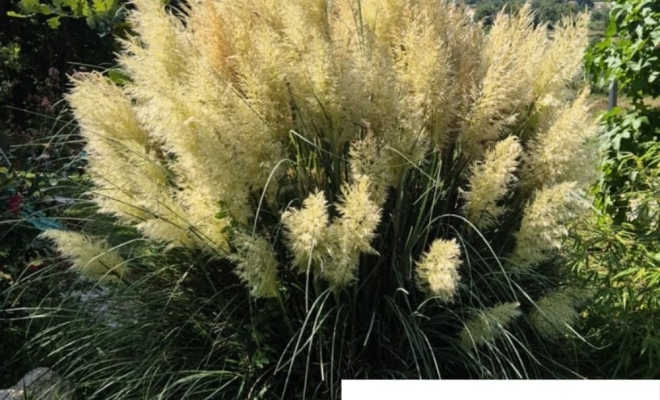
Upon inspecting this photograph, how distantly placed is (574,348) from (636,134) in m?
1.95

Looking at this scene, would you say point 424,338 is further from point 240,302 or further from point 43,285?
point 43,285

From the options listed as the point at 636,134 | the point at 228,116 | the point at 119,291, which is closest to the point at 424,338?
the point at 228,116

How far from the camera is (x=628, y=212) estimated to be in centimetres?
354

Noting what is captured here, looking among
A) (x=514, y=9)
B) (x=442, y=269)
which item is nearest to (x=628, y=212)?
(x=514, y=9)

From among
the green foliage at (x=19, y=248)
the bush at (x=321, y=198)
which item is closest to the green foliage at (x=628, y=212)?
the bush at (x=321, y=198)

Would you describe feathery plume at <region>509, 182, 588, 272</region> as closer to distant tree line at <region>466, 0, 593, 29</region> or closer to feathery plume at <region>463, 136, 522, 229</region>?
feathery plume at <region>463, 136, 522, 229</region>

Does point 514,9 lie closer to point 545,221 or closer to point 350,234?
point 545,221

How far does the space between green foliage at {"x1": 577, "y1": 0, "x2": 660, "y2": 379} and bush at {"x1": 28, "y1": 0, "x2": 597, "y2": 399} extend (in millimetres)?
260

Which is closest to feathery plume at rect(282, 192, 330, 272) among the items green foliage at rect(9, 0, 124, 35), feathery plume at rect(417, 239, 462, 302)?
feathery plume at rect(417, 239, 462, 302)

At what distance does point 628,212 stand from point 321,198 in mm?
2195

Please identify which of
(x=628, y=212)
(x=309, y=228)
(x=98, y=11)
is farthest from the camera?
(x=98, y=11)

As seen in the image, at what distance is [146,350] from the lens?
2.24 metres

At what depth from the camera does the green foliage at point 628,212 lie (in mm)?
2510

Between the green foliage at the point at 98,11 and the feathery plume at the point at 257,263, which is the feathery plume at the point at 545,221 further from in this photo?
the green foliage at the point at 98,11
